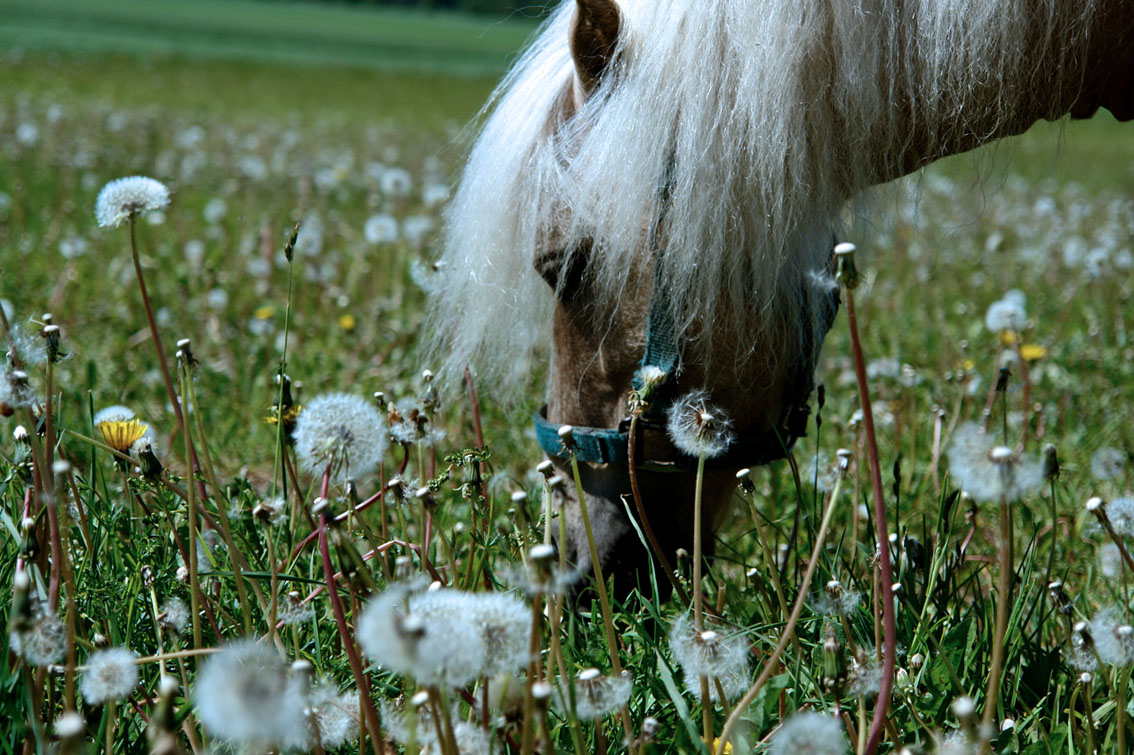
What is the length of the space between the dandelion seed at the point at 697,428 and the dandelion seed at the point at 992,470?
0.42 m

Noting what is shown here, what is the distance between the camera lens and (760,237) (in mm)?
2047

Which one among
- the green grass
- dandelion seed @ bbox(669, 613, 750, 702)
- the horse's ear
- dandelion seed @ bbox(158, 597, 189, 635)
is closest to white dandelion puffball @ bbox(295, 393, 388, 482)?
dandelion seed @ bbox(158, 597, 189, 635)

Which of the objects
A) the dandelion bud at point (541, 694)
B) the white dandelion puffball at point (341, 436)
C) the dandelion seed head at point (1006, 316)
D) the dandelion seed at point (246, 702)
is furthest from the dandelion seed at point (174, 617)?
the dandelion seed head at point (1006, 316)

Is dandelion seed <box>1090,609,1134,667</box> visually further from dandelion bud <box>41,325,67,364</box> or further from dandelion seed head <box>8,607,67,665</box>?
dandelion bud <box>41,325,67,364</box>

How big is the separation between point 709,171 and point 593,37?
1.19 feet

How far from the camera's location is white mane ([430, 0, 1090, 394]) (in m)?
1.99

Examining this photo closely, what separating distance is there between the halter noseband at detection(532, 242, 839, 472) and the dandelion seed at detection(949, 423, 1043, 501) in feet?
2.97

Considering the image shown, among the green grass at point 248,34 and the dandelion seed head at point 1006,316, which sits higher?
the green grass at point 248,34

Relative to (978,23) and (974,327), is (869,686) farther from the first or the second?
(974,327)

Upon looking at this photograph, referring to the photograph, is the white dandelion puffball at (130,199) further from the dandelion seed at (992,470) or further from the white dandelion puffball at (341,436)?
the dandelion seed at (992,470)

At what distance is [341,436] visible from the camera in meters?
1.53

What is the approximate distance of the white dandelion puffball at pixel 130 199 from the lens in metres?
1.62

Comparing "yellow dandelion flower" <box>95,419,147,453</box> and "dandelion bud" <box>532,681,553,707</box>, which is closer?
"dandelion bud" <box>532,681,553,707</box>

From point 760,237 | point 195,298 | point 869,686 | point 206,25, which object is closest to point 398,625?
point 869,686
